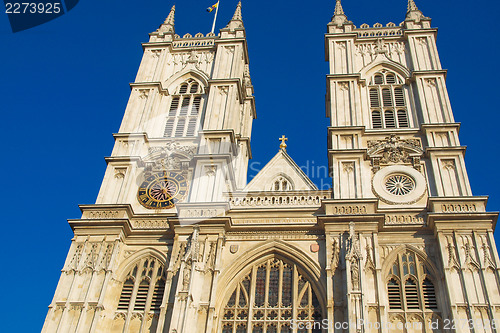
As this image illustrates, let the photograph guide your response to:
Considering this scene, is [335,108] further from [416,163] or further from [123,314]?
[123,314]

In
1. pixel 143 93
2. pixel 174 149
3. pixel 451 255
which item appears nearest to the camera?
pixel 451 255

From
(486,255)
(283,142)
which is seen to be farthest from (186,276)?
(486,255)

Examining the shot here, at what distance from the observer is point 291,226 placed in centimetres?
2333

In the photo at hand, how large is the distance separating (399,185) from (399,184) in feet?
0.21

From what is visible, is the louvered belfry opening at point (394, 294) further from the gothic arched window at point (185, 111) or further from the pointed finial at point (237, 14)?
the pointed finial at point (237, 14)

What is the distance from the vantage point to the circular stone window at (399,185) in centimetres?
2459

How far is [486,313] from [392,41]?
18.0 metres

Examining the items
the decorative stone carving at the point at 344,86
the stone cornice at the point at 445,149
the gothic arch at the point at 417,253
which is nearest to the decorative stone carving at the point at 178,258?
the gothic arch at the point at 417,253

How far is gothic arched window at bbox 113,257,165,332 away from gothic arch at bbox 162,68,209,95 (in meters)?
11.7

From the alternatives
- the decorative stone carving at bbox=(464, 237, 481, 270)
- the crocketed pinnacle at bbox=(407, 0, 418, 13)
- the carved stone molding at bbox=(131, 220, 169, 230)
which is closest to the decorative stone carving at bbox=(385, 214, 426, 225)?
the decorative stone carving at bbox=(464, 237, 481, 270)

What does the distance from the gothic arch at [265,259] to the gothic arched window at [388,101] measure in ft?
29.6

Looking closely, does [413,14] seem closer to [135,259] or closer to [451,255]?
[451,255]

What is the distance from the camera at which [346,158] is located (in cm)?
2612

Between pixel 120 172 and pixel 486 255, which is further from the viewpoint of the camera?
pixel 120 172
